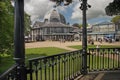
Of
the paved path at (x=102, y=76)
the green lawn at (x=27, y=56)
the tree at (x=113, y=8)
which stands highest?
the tree at (x=113, y=8)

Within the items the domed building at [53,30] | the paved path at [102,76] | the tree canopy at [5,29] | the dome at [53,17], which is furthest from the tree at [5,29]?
the dome at [53,17]

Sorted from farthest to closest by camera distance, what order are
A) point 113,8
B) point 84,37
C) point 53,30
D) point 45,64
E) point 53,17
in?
1. point 53,17
2. point 53,30
3. point 113,8
4. point 84,37
5. point 45,64

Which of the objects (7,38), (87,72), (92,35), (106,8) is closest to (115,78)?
(87,72)

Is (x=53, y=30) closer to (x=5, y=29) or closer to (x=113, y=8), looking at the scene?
(x=5, y=29)

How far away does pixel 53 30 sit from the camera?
325ft

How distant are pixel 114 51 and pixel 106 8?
1.61 meters

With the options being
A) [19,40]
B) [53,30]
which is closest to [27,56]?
[19,40]

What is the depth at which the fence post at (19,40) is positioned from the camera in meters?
3.28

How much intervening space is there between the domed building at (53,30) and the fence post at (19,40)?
92199mm

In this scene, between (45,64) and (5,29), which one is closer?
(45,64)

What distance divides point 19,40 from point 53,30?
9576cm

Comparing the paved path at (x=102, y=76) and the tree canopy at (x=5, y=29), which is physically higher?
the tree canopy at (x=5, y=29)

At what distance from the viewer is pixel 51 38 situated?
333ft

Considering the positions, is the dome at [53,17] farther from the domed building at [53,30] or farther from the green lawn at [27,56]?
the green lawn at [27,56]
